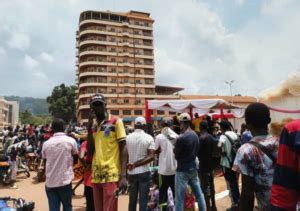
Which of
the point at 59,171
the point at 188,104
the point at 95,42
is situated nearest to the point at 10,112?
the point at 95,42

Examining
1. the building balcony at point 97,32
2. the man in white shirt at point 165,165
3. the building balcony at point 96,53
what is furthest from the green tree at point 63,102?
the man in white shirt at point 165,165

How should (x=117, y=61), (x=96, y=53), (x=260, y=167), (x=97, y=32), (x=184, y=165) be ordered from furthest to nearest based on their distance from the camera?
(x=117, y=61), (x=97, y=32), (x=96, y=53), (x=184, y=165), (x=260, y=167)

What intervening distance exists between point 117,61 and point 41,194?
54.3m

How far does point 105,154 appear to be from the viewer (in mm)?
3365

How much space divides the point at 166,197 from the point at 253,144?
11.3 feet

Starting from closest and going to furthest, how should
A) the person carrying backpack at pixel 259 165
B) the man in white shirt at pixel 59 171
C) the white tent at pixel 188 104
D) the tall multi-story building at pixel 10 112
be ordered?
1. the person carrying backpack at pixel 259 165
2. the man in white shirt at pixel 59 171
3. the white tent at pixel 188 104
4. the tall multi-story building at pixel 10 112

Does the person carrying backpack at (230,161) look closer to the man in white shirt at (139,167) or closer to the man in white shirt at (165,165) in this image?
the man in white shirt at (165,165)

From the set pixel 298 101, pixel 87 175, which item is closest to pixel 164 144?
pixel 87 175

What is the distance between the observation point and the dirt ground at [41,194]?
22.4 feet

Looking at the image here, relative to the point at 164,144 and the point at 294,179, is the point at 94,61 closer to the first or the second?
the point at 164,144

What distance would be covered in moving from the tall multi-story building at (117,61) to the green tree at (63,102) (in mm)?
6697

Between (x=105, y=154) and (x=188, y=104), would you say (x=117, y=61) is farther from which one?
(x=105, y=154)

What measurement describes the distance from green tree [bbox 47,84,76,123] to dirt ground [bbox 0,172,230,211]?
57.0 m

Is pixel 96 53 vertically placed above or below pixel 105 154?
above
